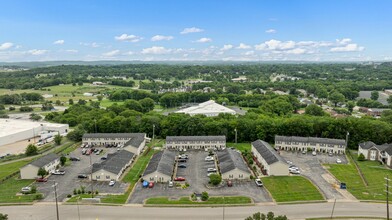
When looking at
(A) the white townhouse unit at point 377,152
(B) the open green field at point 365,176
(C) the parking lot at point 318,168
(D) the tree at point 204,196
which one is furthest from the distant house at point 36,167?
(A) the white townhouse unit at point 377,152

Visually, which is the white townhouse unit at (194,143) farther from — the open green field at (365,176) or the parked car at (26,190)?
the parked car at (26,190)

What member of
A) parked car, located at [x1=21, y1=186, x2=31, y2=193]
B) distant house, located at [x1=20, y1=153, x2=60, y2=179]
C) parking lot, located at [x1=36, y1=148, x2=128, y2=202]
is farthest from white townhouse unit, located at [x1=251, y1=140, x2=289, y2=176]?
distant house, located at [x1=20, y1=153, x2=60, y2=179]

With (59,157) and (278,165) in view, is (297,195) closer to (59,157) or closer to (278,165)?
(278,165)

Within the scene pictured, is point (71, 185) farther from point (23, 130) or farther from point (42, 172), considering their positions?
point (23, 130)

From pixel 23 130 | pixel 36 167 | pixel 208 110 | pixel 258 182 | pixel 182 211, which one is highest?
pixel 208 110

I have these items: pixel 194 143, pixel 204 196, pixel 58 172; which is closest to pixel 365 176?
pixel 204 196

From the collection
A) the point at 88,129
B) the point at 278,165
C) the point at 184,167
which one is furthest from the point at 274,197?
the point at 88,129
